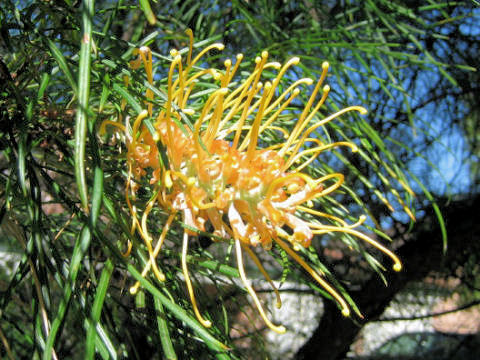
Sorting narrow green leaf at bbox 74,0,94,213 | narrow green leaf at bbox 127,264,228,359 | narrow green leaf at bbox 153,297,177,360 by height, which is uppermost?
narrow green leaf at bbox 74,0,94,213

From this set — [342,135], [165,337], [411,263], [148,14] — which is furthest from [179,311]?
[411,263]

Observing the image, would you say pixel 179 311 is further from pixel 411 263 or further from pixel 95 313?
pixel 411 263

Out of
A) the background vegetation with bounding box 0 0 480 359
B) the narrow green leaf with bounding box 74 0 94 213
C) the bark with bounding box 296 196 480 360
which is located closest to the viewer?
the narrow green leaf with bounding box 74 0 94 213

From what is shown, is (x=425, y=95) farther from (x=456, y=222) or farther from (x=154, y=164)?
(x=154, y=164)

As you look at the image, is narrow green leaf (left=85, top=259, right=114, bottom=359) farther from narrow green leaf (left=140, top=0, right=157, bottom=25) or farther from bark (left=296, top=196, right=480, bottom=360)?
bark (left=296, top=196, right=480, bottom=360)

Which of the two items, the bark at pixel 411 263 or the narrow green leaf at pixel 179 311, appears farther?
the bark at pixel 411 263

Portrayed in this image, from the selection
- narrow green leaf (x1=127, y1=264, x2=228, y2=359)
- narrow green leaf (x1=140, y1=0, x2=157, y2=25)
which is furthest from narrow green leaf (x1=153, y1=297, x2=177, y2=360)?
narrow green leaf (x1=140, y1=0, x2=157, y2=25)

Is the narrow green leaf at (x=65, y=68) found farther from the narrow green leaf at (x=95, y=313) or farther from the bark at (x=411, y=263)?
the bark at (x=411, y=263)

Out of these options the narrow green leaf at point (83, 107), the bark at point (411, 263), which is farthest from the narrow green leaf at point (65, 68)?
the bark at point (411, 263)
